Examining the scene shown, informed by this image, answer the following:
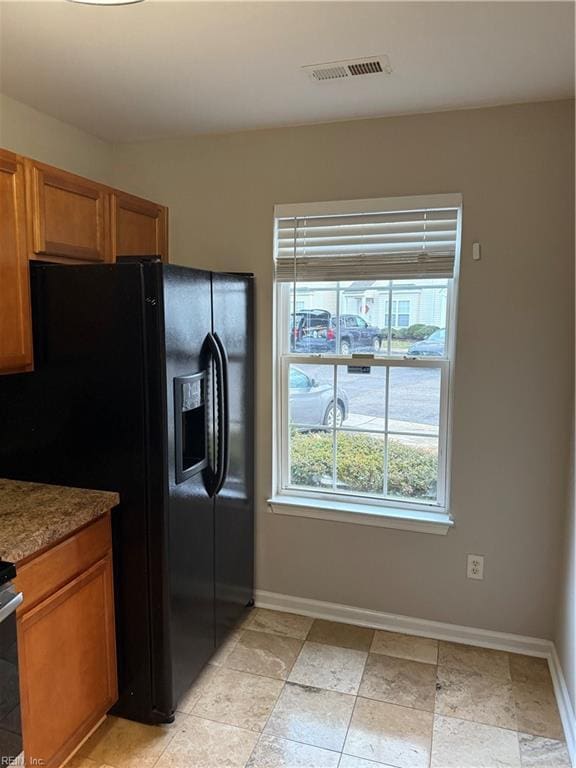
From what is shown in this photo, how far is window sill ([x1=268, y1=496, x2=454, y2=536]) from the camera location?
2.51 m

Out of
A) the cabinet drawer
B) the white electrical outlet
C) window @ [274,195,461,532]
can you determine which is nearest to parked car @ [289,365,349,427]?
window @ [274,195,461,532]

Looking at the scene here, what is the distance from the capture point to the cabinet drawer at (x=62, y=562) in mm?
1571

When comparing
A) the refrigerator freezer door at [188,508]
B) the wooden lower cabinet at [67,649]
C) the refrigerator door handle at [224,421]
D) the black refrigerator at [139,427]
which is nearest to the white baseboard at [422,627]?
the refrigerator freezer door at [188,508]

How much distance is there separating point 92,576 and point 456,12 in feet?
6.94

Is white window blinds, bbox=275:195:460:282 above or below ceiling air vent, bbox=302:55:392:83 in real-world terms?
below

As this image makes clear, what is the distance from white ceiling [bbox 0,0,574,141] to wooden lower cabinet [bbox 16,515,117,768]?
5.28 ft

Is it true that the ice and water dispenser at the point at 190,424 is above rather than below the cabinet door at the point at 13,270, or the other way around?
below

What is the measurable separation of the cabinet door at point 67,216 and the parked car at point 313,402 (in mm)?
1074

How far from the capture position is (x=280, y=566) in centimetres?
279

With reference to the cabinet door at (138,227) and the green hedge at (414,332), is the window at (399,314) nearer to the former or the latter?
the green hedge at (414,332)

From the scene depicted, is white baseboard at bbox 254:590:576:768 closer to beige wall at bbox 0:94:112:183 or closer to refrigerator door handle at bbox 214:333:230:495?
refrigerator door handle at bbox 214:333:230:495

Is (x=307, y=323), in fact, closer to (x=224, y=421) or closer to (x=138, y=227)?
(x=224, y=421)

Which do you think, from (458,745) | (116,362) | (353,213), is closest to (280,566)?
(458,745)

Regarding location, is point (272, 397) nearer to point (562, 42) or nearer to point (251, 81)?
point (251, 81)
